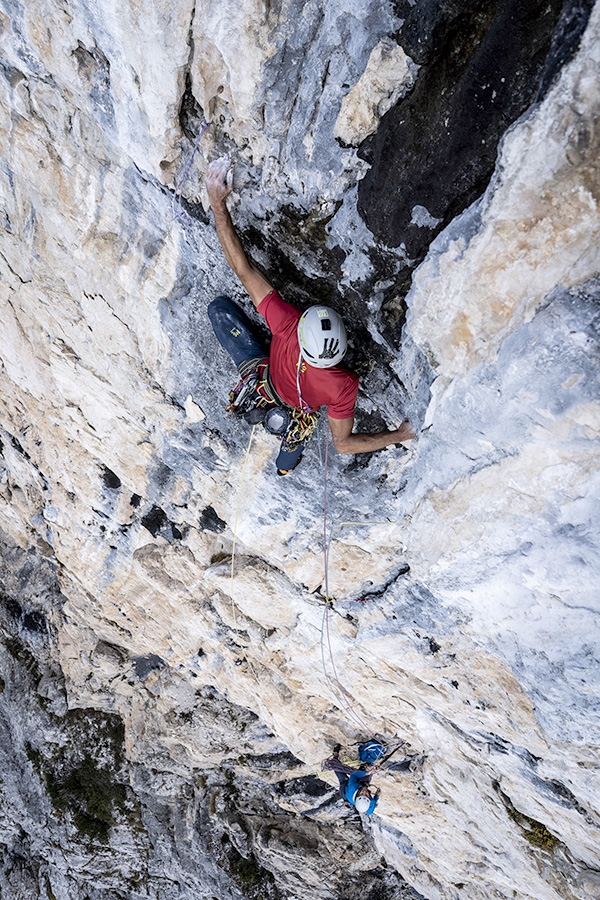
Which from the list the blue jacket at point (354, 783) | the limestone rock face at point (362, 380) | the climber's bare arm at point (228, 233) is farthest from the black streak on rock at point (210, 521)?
the blue jacket at point (354, 783)

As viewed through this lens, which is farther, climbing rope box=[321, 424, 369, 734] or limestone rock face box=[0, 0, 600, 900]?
climbing rope box=[321, 424, 369, 734]

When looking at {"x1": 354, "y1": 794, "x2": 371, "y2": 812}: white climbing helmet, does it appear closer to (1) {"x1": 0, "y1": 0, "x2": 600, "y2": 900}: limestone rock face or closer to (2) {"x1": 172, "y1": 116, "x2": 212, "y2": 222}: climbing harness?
(1) {"x1": 0, "y1": 0, "x2": 600, "y2": 900}: limestone rock face

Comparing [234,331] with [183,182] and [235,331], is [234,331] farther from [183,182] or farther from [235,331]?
[183,182]

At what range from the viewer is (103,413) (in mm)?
5703

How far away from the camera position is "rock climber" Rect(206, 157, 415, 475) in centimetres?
355

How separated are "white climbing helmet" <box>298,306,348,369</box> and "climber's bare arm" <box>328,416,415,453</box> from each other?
53 centimetres

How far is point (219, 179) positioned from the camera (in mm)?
3496

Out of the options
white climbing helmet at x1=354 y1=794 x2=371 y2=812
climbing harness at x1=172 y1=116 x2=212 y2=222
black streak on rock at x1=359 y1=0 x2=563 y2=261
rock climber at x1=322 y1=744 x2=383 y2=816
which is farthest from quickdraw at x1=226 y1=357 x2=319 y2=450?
white climbing helmet at x1=354 y1=794 x2=371 y2=812

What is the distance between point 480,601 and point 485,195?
2.69 m

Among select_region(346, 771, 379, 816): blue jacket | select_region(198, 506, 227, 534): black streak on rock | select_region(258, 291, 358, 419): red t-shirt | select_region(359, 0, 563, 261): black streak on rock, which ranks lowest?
select_region(346, 771, 379, 816): blue jacket

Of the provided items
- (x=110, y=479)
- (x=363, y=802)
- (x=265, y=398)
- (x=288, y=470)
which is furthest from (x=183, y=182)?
(x=363, y=802)

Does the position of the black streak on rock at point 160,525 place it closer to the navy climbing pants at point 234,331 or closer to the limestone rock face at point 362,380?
the limestone rock face at point 362,380

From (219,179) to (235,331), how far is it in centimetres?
109

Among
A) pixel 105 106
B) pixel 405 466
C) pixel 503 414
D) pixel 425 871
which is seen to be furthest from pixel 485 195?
pixel 425 871
